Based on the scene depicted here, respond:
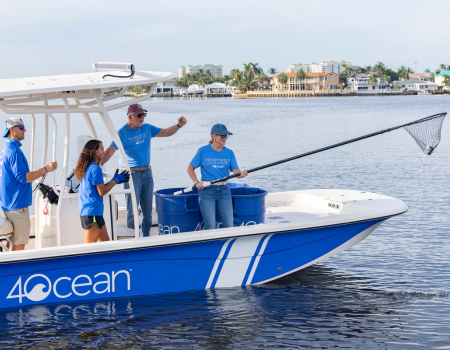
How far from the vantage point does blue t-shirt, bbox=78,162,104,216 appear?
5.14 meters

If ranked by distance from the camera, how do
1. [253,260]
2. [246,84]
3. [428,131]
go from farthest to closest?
[246,84]
[428,131]
[253,260]

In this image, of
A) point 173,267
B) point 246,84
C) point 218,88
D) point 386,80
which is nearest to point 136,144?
point 173,267

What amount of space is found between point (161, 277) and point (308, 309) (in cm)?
169

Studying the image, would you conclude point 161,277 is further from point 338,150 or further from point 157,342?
point 338,150

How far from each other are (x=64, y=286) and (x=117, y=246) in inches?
27.2

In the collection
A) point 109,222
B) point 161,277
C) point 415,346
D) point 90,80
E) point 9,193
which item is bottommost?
point 415,346

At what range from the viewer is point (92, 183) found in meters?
5.14

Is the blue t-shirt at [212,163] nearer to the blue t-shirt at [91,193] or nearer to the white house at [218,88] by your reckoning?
the blue t-shirt at [91,193]

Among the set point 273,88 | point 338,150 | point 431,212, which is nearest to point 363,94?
point 273,88

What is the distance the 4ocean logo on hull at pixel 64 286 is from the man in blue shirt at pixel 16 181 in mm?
445

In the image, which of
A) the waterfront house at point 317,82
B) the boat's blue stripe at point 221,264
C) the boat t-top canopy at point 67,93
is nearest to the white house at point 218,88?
the waterfront house at point 317,82

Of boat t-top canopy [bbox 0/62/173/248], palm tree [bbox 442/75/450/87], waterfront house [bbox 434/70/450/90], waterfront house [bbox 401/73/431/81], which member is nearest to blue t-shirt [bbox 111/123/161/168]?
boat t-top canopy [bbox 0/62/173/248]

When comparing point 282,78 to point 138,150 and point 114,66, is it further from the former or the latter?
point 114,66

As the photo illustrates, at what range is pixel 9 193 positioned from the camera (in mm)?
5367
